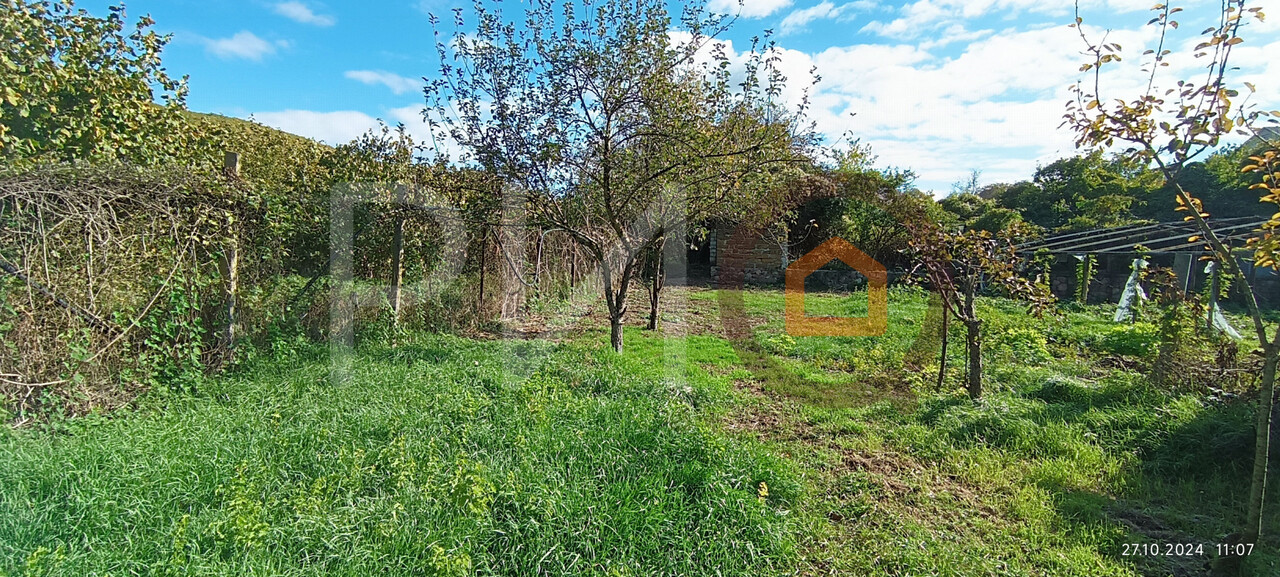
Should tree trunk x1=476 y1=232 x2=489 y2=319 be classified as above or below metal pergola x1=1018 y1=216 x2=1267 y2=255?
below

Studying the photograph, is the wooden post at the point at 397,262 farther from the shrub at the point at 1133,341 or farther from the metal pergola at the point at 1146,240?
the shrub at the point at 1133,341

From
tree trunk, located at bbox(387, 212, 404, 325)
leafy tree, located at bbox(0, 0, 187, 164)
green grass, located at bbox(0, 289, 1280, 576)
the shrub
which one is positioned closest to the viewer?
green grass, located at bbox(0, 289, 1280, 576)

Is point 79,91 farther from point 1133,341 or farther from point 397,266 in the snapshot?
point 1133,341

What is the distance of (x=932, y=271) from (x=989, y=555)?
2.79 m

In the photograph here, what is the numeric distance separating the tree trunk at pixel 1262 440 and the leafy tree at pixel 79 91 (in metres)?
6.57

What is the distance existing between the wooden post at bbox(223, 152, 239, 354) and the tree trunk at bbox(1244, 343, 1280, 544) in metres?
6.14

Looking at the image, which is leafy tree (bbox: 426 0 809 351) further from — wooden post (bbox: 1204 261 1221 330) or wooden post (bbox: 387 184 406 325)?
wooden post (bbox: 1204 261 1221 330)

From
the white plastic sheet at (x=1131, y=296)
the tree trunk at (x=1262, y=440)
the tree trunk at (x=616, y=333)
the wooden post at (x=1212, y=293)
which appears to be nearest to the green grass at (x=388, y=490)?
the tree trunk at (x=1262, y=440)

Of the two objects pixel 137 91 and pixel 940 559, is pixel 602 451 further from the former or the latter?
pixel 137 91

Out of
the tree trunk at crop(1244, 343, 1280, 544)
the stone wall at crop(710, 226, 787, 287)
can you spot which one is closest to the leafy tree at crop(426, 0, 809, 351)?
the tree trunk at crop(1244, 343, 1280, 544)

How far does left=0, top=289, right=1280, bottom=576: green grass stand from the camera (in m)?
2.19

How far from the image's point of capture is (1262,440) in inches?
89.6

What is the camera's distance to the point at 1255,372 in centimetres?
372

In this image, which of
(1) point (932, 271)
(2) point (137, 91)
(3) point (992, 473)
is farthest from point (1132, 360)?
(2) point (137, 91)
